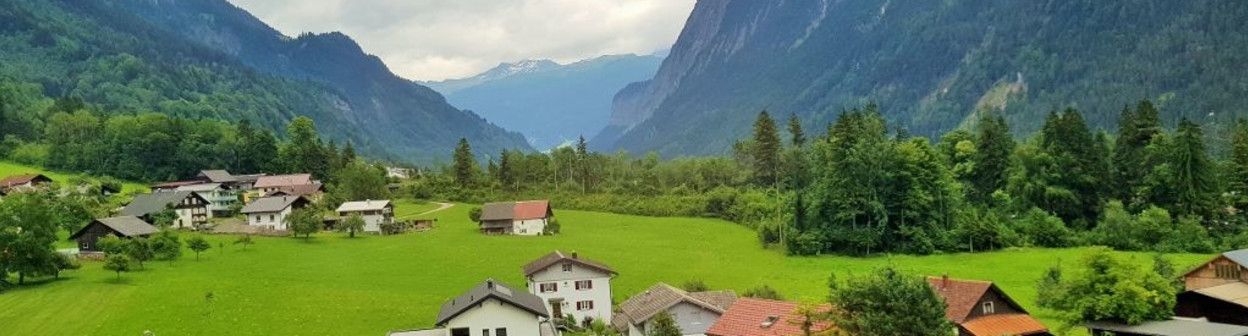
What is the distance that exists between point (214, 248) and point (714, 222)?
5153 centimetres

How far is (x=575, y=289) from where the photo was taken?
52.2 meters

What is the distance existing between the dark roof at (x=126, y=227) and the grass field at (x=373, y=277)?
585 cm

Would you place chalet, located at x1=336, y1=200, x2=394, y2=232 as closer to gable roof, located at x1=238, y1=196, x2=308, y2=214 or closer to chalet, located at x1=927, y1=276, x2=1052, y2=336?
gable roof, located at x1=238, y1=196, x2=308, y2=214

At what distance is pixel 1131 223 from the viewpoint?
240ft

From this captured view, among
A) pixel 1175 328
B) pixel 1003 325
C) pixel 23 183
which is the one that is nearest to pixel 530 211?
pixel 23 183

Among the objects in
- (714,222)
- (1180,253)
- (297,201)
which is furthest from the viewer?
(714,222)

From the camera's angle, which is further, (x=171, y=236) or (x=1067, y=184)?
(x=1067, y=184)

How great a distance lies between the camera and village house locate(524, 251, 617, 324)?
51.9 meters

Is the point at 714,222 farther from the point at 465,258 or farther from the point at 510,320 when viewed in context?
Answer: the point at 510,320

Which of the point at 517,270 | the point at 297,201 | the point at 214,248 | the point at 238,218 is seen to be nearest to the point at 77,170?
the point at 238,218

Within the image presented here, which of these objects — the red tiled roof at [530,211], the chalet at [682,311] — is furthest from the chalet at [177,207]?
the chalet at [682,311]

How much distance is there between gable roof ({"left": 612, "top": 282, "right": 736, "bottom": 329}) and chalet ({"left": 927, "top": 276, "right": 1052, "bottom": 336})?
1108 cm

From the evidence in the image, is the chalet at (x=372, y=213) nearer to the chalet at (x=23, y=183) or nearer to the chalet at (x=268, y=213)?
the chalet at (x=268, y=213)

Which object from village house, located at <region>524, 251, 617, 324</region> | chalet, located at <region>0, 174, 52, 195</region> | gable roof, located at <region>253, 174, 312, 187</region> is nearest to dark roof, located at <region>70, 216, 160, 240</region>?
chalet, located at <region>0, 174, 52, 195</region>
